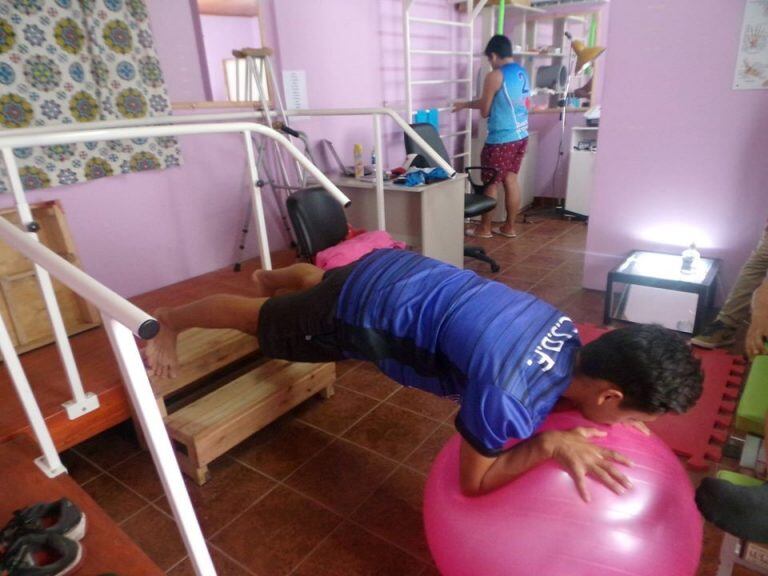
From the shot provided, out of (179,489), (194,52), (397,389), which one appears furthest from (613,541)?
(194,52)

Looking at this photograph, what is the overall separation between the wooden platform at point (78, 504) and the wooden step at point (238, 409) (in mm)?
435

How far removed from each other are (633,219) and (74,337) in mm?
3019

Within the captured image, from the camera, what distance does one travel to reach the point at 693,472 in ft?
6.07

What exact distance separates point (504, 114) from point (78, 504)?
12.9 ft

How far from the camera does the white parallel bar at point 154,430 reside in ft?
2.61

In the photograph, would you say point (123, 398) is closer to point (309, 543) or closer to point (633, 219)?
point (309, 543)

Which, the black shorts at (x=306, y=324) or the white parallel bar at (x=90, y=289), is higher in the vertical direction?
the white parallel bar at (x=90, y=289)

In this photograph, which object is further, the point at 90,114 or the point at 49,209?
the point at 90,114

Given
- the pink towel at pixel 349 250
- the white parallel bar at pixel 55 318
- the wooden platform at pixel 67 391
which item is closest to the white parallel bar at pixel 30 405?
the white parallel bar at pixel 55 318

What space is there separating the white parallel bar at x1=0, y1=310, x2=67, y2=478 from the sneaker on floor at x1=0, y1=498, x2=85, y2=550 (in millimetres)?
227

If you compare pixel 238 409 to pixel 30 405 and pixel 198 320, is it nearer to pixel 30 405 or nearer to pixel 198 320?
pixel 198 320

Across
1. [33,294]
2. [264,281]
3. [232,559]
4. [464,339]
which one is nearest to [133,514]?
[232,559]

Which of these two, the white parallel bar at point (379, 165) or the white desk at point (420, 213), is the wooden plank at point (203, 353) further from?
the white desk at point (420, 213)

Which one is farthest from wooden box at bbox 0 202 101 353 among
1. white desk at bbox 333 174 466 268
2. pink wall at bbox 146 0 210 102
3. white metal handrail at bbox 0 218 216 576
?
white desk at bbox 333 174 466 268
